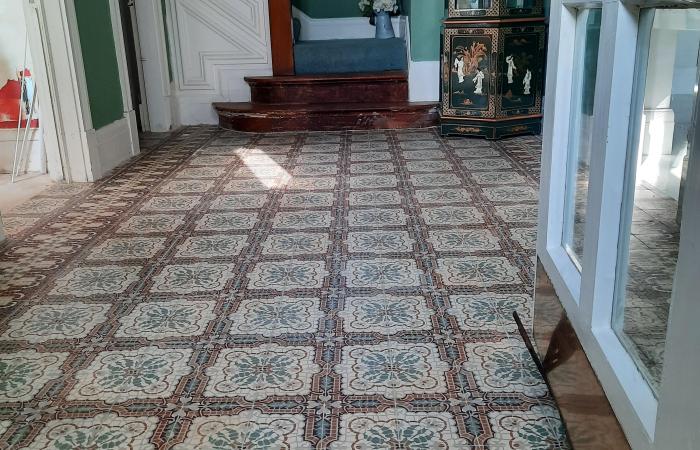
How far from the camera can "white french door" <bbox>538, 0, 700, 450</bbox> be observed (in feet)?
2.59

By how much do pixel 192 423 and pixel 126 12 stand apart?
487 centimetres

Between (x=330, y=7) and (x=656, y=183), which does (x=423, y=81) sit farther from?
(x=656, y=183)

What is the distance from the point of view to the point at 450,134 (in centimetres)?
504

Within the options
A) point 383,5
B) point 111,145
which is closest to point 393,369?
point 111,145

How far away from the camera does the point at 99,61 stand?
4410 mm

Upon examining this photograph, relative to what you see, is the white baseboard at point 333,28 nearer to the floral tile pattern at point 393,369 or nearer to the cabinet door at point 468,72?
the cabinet door at point 468,72

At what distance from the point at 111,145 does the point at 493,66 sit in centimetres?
281

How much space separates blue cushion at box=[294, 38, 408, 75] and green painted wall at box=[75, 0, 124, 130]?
77.0 inches

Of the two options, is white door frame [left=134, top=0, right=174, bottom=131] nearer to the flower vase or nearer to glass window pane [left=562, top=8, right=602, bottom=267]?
the flower vase

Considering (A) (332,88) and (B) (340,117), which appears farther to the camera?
(A) (332,88)

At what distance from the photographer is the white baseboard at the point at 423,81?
217 inches

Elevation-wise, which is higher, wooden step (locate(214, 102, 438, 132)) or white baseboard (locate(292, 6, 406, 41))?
white baseboard (locate(292, 6, 406, 41))

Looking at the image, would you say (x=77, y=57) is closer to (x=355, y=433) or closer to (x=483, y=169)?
(x=483, y=169)

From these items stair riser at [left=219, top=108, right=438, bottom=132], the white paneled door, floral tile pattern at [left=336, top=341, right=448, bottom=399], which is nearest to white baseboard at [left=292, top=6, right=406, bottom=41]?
the white paneled door
